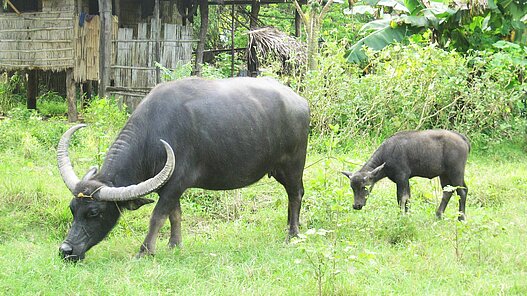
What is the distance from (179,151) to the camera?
557cm

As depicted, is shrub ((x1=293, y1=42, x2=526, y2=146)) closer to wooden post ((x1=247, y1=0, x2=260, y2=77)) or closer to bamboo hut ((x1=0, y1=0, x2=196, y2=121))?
bamboo hut ((x1=0, y1=0, x2=196, y2=121))

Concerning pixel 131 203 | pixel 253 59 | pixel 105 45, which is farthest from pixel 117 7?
pixel 131 203

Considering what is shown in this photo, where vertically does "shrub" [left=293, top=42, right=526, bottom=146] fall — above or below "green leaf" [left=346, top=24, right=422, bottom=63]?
below

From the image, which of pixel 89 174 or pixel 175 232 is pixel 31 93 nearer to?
pixel 175 232

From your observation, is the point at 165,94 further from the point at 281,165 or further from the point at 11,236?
the point at 11,236

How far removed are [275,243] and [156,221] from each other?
1.28 metres

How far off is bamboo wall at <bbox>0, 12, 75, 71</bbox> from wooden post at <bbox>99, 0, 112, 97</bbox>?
0.57m

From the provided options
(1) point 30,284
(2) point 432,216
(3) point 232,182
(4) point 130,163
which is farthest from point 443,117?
(1) point 30,284

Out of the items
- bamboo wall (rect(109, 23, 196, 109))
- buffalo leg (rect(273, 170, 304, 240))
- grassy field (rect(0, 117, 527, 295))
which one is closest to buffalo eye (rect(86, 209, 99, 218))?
grassy field (rect(0, 117, 527, 295))

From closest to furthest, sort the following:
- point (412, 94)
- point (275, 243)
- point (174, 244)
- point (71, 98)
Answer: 1. point (174, 244)
2. point (275, 243)
3. point (412, 94)
4. point (71, 98)

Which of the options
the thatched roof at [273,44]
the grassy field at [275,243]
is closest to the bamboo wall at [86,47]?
the thatched roof at [273,44]

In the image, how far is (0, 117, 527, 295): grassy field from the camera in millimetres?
4719

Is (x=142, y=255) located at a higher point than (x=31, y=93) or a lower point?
higher

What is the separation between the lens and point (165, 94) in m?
5.74
